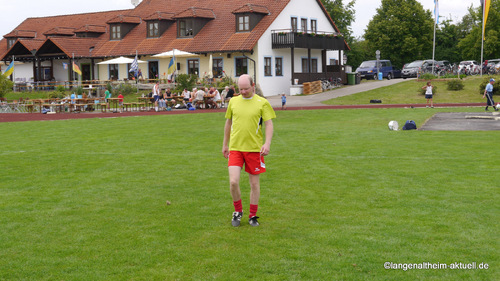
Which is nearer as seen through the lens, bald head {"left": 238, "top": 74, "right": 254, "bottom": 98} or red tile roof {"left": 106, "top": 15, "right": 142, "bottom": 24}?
bald head {"left": 238, "top": 74, "right": 254, "bottom": 98}

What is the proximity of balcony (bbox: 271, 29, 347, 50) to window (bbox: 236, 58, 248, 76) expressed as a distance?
8.60 ft

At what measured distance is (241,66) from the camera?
157ft

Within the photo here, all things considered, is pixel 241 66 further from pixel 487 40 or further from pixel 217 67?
pixel 487 40

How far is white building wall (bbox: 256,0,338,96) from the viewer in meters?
47.1

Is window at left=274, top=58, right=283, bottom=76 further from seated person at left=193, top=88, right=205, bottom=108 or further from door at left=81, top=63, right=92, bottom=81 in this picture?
door at left=81, top=63, right=92, bottom=81

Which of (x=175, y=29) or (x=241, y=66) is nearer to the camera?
(x=241, y=66)

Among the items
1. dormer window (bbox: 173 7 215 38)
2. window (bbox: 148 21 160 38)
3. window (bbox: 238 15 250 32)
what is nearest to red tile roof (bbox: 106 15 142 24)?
window (bbox: 148 21 160 38)

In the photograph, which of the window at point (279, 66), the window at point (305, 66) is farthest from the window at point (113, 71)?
the window at point (305, 66)

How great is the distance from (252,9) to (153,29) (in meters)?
10.7

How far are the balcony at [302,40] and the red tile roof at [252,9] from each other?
1.87 meters

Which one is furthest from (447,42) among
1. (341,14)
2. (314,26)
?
(314,26)

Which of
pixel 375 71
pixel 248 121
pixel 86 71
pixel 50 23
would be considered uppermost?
pixel 50 23

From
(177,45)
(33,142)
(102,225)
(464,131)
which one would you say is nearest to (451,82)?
(177,45)

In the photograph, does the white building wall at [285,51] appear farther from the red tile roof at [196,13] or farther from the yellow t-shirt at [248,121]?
the yellow t-shirt at [248,121]
